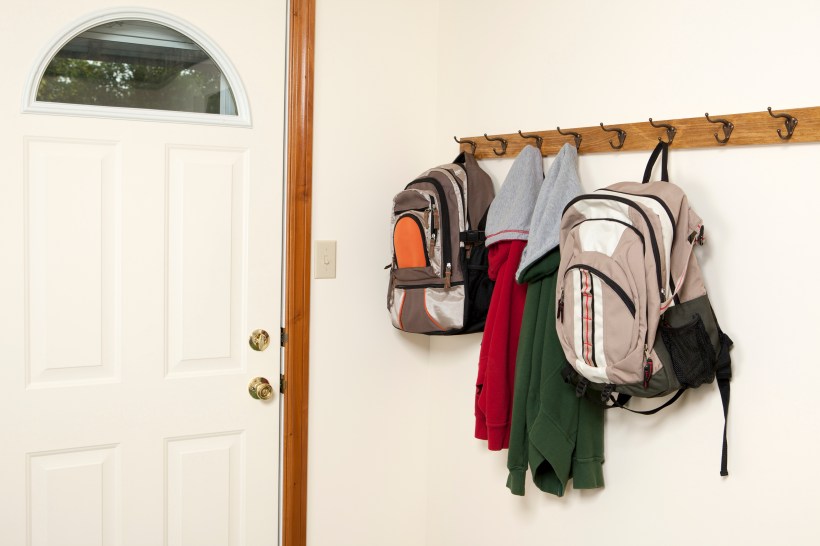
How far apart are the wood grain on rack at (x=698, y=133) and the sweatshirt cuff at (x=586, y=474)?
0.72 meters

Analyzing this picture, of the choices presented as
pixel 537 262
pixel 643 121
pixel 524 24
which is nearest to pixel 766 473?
pixel 537 262

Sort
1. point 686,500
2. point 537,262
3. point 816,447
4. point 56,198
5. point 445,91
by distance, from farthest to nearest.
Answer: point 445,91 < point 56,198 < point 537,262 < point 686,500 < point 816,447

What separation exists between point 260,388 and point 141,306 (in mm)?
402

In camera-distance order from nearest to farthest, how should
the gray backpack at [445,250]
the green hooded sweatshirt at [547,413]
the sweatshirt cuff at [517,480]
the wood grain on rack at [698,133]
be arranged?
the wood grain on rack at [698,133] < the green hooded sweatshirt at [547,413] < the sweatshirt cuff at [517,480] < the gray backpack at [445,250]

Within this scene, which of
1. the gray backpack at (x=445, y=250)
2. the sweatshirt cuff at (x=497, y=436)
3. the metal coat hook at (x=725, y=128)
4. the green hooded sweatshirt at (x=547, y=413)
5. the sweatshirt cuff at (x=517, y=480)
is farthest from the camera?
the gray backpack at (x=445, y=250)

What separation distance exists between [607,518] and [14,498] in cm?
147

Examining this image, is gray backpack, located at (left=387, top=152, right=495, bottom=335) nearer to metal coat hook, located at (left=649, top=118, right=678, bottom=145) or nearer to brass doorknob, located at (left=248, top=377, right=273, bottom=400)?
brass doorknob, located at (left=248, top=377, right=273, bottom=400)

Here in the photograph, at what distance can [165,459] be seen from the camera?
6.66 ft

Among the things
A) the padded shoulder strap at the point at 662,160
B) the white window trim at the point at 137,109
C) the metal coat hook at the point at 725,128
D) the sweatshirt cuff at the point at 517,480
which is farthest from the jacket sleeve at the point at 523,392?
the white window trim at the point at 137,109

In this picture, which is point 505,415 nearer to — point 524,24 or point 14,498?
point 524,24

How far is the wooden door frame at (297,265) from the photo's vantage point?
211 cm

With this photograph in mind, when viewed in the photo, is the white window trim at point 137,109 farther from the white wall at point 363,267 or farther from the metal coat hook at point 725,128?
the metal coat hook at point 725,128

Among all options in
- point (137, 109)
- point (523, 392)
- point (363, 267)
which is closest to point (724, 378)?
point (523, 392)

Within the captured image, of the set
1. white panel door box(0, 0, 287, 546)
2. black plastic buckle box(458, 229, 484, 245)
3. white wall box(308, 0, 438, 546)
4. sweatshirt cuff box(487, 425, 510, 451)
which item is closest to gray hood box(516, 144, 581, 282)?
black plastic buckle box(458, 229, 484, 245)
